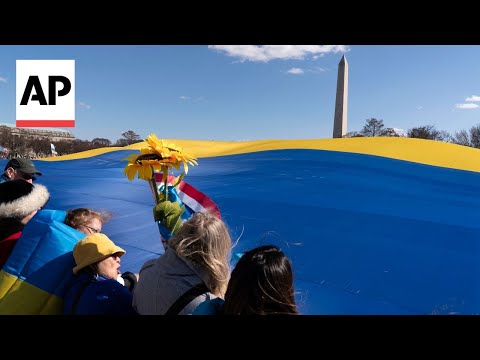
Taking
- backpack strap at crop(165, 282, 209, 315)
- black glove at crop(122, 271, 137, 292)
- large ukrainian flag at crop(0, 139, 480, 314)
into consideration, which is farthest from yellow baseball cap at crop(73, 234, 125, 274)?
large ukrainian flag at crop(0, 139, 480, 314)

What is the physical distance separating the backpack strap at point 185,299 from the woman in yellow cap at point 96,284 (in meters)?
0.23

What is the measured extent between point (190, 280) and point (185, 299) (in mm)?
68

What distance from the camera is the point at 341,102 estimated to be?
644 inches

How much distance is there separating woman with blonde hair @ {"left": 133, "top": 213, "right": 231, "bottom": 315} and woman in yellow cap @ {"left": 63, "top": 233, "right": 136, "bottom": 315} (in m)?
0.08

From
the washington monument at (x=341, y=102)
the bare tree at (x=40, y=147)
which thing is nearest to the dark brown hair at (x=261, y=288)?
the washington monument at (x=341, y=102)

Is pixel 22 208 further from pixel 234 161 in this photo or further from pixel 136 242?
pixel 234 161

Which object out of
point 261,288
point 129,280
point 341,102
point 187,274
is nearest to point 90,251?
point 187,274

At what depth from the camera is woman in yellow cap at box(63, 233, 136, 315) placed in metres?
1.34

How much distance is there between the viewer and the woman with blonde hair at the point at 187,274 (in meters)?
1.24

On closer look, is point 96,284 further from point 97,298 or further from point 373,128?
point 373,128
